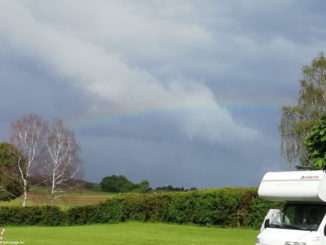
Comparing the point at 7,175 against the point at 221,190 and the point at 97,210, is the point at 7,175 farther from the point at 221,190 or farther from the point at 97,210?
the point at 221,190

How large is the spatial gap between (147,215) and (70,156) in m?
24.7

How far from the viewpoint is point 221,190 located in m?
37.6

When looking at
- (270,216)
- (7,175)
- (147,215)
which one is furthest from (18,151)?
(270,216)

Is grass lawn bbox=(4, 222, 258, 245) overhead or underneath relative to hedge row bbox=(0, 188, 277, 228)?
underneath

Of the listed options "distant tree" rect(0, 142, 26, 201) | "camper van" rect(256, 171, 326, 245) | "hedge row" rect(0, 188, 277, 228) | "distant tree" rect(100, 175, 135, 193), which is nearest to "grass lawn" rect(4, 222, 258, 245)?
"hedge row" rect(0, 188, 277, 228)

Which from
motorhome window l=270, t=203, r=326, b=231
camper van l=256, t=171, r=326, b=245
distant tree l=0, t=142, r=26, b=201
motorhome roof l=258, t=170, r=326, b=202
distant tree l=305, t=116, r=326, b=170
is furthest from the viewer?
distant tree l=0, t=142, r=26, b=201

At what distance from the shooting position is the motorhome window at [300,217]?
553 inches

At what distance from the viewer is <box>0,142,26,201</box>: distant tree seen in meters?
66.8

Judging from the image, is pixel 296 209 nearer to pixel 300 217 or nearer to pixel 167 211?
pixel 300 217

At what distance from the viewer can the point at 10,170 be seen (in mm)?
67438

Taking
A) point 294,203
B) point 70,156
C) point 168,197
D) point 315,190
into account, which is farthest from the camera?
point 70,156

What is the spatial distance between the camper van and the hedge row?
1907 cm

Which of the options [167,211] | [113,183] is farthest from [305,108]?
[113,183]

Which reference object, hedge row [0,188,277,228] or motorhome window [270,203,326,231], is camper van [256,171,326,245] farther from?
hedge row [0,188,277,228]
